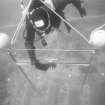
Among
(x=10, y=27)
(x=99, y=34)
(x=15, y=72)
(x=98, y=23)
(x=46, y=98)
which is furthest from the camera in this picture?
(x=10, y=27)

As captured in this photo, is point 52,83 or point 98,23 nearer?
point 52,83

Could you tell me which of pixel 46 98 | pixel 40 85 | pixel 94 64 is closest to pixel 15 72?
pixel 40 85

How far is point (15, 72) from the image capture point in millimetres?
4871

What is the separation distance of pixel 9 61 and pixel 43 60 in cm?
101

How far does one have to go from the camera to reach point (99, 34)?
3.65m

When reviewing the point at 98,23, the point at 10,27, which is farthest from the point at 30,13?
the point at 98,23

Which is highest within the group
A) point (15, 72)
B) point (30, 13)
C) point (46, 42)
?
point (30, 13)

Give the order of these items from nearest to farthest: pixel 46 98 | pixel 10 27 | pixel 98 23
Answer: pixel 46 98, pixel 98 23, pixel 10 27

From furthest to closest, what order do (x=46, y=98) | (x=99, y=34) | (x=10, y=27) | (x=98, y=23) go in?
(x=10, y=27)
(x=98, y=23)
(x=46, y=98)
(x=99, y=34)

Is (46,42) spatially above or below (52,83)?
above

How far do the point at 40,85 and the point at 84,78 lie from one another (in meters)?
1.15

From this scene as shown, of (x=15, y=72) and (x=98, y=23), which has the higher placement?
(x=98, y=23)

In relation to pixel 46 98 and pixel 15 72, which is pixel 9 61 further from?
pixel 46 98

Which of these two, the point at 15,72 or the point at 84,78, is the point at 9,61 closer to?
the point at 15,72
